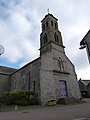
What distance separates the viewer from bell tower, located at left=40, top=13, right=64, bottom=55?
24.9 metres

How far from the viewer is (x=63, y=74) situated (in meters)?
22.6

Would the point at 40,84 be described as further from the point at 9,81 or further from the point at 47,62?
the point at 9,81

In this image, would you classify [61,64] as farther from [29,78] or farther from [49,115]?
[49,115]

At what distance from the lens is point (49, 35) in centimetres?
2552

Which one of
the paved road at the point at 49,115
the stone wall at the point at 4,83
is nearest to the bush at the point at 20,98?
the paved road at the point at 49,115

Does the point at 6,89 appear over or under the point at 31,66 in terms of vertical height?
under

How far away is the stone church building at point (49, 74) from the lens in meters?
19.2

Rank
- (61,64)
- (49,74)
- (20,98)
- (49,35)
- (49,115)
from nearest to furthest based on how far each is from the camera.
→ (49,115), (20,98), (49,74), (61,64), (49,35)

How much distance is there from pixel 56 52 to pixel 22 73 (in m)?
7.99

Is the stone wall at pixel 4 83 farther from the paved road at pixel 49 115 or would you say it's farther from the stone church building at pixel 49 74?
the paved road at pixel 49 115

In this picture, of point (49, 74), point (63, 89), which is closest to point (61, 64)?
point (49, 74)

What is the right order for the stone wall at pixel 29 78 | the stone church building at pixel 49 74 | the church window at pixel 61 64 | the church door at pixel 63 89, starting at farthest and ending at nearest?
the church window at pixel 61 64, the church door at pixel 63 89, the stone wall at pixel 29 78, the stone church building at pixel 49 74

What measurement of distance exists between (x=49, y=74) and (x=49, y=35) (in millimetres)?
9199

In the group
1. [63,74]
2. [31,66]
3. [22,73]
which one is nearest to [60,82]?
[63,74]
